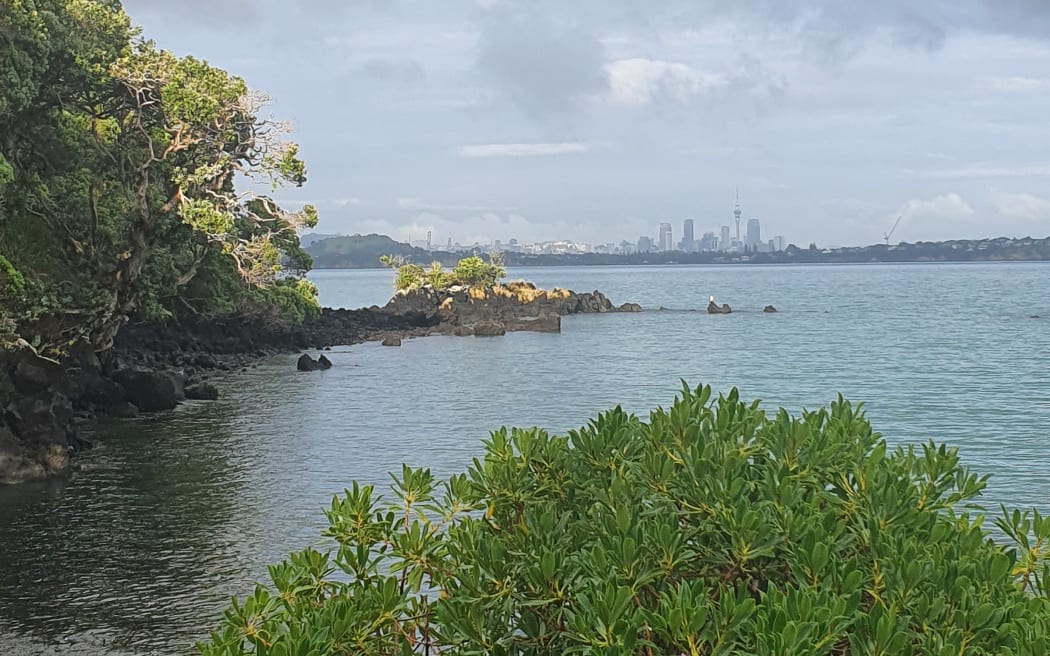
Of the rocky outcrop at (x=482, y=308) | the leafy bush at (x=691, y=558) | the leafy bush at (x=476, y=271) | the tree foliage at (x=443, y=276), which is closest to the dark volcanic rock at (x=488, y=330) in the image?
the rocky outcrop at (x=482, y=308)

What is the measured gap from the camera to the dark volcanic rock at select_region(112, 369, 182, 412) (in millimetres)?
35250

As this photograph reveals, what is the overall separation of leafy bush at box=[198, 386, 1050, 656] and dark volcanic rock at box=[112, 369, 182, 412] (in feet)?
101

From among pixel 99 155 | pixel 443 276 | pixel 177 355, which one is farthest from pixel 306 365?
pixel 443 276

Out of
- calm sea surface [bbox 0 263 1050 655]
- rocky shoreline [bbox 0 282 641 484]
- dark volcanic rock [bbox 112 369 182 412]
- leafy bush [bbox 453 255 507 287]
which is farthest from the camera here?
leafy bush [bbox 453 255 507 287]

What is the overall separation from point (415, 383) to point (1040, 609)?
4291 cm

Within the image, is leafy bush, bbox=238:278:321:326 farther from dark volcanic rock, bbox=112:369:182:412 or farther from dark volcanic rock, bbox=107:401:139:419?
dark volcanic rock, bbox=107:401:139:419

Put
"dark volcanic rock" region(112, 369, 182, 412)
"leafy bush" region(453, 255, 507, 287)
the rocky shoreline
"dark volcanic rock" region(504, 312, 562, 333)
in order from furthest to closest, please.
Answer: "leafy bush" region(453, 255, 507, 287) < "dark volcanic rock" region(504, 312, 562, 333) < "dark volcanic rock" region(112, 369, 182, 412) < the rocky shoreline

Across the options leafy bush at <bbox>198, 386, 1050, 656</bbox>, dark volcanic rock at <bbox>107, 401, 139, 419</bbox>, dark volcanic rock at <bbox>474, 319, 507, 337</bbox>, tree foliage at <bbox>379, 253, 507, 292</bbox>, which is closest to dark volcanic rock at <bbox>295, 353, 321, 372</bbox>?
dark volcanic rock at <bbox>107, 401, 139, 419</bbox>

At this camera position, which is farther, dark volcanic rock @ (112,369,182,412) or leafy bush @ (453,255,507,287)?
leafy bush @ (453,255,507,287)

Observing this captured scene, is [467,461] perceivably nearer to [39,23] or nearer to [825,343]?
[39,23]

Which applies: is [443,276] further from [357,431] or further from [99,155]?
[99,155]

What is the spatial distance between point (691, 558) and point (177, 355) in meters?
45.4

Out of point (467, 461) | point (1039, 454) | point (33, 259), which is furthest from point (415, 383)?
point (1039, 454)

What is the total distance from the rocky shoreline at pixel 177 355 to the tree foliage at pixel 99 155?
1.53 m
